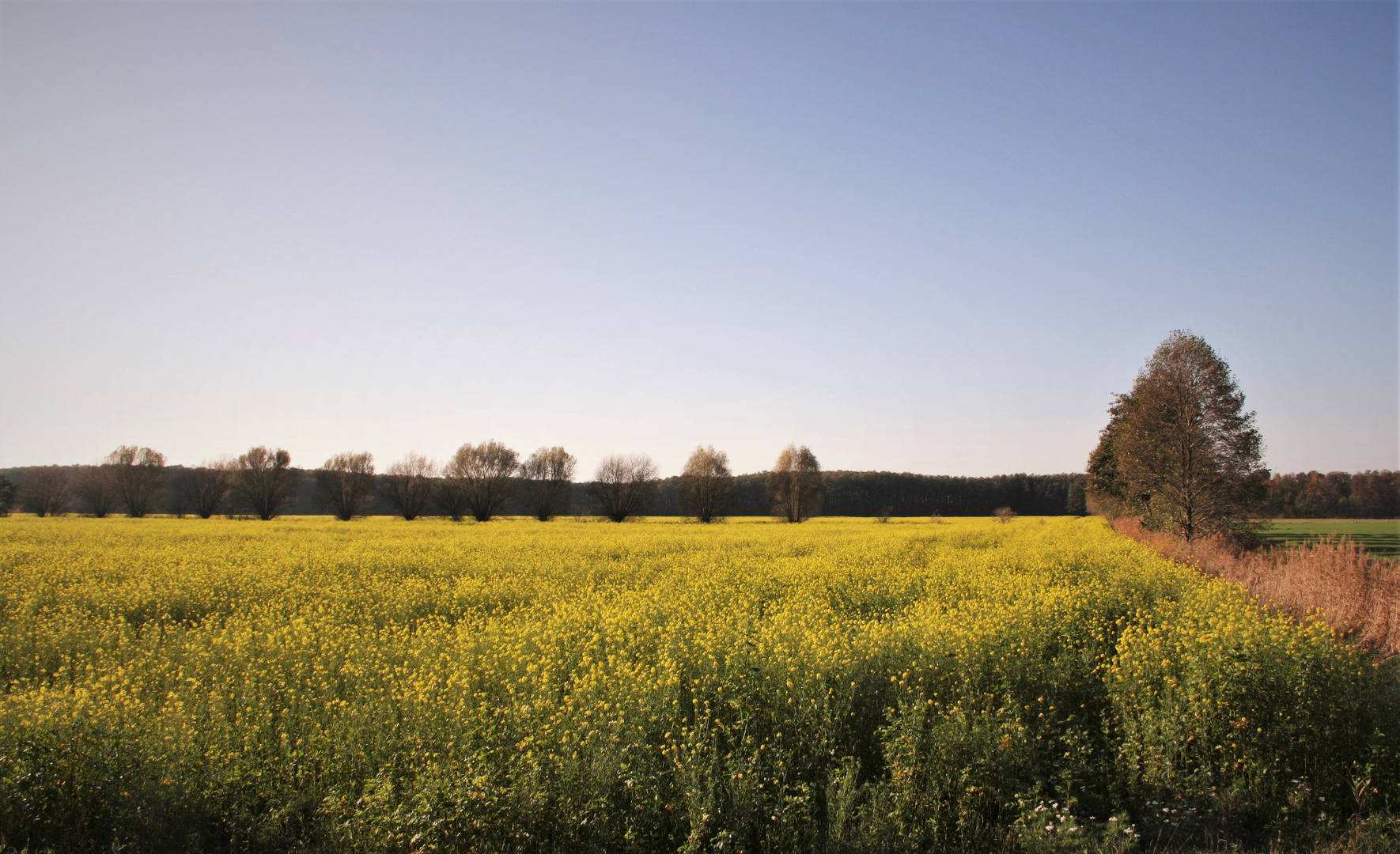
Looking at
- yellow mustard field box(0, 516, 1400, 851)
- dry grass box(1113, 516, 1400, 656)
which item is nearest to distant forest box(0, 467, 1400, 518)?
A: dry grass box(1113, 516, 1400, 656)

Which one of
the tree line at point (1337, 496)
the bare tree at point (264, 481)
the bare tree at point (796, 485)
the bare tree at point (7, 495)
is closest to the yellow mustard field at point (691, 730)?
the bare tree at point (796, 485)

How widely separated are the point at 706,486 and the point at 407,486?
2886cm

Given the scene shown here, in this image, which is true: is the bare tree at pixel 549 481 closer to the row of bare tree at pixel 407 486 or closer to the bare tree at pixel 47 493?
the row of bare tree at pixel 407 486

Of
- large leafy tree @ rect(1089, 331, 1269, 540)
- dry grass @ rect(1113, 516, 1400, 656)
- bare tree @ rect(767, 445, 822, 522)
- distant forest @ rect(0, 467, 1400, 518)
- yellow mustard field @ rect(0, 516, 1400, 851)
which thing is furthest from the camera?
distant forest @ rect(0, 467, 1400, 518)

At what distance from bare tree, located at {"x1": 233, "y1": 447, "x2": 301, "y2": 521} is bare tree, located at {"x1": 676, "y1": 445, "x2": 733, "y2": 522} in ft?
121

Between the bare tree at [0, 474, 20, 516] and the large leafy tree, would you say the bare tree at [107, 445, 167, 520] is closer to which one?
the bare tree at [0, 474, 20, 516]

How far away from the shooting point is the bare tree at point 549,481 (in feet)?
198

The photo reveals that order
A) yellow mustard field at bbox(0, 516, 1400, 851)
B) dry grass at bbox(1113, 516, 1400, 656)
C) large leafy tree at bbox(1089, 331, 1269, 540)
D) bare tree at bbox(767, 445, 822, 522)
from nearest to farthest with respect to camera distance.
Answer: yellow mustard field at bbox(0, 516, 1400, 851), dry grass at bbox(1113, 516, 1400, 656), large leafy tree at bbox(1089, 331, 1269, 540), bare tree at bbox(767, 445, 822, 522)

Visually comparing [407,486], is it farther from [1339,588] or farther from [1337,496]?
[1337,496]

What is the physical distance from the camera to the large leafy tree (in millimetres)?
22734

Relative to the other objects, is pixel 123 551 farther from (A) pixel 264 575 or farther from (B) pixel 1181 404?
(B) pixel 1181 404

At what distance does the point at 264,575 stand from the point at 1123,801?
1587 cm

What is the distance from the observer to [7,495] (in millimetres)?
58531

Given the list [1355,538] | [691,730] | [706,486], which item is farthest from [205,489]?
[1355,538]
